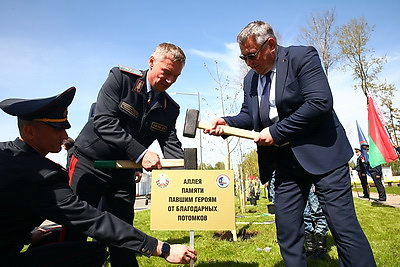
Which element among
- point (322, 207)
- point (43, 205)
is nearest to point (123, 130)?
point (43, 205)

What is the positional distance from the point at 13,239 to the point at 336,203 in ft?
7.50

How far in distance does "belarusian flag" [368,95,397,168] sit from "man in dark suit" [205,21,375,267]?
876cm

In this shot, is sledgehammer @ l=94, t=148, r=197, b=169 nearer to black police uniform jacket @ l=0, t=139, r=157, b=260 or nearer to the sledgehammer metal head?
the sledgehammer metal head

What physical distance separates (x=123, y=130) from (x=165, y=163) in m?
0.49

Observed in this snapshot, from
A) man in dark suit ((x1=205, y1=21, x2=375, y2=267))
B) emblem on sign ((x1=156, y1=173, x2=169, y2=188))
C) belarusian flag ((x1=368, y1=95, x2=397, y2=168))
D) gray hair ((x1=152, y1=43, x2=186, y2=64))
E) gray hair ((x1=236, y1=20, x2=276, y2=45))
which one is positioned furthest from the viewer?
belarusian flag ((x1=368, y1=95, x2=397, y2=168))

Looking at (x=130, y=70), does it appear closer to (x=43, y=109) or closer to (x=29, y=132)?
(x=43, y=109)

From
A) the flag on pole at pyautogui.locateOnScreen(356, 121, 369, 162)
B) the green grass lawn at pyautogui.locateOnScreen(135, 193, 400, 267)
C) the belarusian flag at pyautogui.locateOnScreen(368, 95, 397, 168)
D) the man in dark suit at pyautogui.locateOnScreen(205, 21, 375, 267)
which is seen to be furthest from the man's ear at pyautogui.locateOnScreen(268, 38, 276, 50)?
the flag on pole at pyautogui.locateOnScreen(356, 121, 369, 162)

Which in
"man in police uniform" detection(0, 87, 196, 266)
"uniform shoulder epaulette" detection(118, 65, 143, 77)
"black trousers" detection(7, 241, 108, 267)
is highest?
"uniform shoulder epaulette" detection(118, 65, 143, 77)

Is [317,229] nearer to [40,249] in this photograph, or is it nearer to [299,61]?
[299,61]

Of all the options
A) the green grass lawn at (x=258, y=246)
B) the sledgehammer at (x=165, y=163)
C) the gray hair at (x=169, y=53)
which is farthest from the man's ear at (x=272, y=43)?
the green grass lawn at (x=258, y=246)

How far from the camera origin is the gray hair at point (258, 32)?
2490 millimetres

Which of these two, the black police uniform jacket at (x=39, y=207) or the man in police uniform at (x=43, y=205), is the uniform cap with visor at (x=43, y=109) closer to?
the man in police uniform at (x=43, y=205)

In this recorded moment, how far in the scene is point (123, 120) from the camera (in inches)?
117

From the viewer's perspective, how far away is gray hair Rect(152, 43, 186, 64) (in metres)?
2.85
